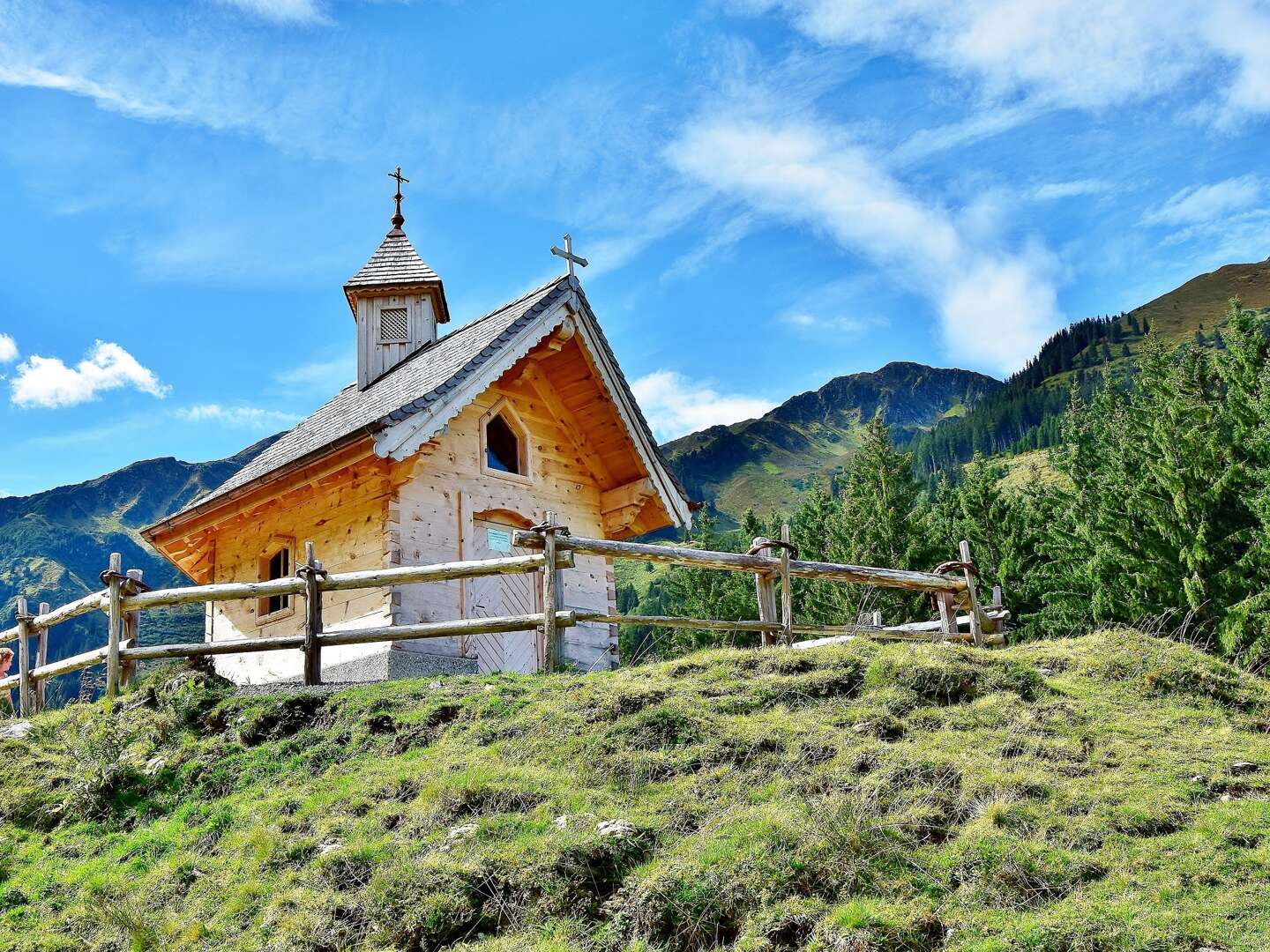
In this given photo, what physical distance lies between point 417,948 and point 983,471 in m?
40.0

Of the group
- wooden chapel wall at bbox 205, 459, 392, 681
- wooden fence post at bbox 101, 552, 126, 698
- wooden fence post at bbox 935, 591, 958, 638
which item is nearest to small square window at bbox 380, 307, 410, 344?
wooden chapel wall at bbox 205, 459, 392, 681

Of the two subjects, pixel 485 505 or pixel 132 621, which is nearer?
pixel 132 621

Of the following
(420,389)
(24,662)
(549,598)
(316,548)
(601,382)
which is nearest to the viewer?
(549,598)

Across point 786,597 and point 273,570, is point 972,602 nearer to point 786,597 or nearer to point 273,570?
point 786,597


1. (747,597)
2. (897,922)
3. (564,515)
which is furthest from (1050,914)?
(747,597)

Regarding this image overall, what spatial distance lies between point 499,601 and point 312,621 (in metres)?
5.18

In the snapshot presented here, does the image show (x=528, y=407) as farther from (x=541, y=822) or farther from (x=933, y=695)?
(x=541, y=822)

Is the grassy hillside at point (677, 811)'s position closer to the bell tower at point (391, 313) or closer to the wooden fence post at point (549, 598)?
the wooden fence post at point (549, 598)

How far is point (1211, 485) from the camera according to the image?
114 feet

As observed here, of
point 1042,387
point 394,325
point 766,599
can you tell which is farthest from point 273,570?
point 1042,387

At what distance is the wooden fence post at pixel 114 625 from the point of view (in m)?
13.6

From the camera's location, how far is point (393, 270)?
2472cm

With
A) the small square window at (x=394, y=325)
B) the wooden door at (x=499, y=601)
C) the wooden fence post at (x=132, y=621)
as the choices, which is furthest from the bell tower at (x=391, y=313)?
the wooden fence post at (x=132, y=621)

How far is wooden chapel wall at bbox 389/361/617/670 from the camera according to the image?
17.2 m
